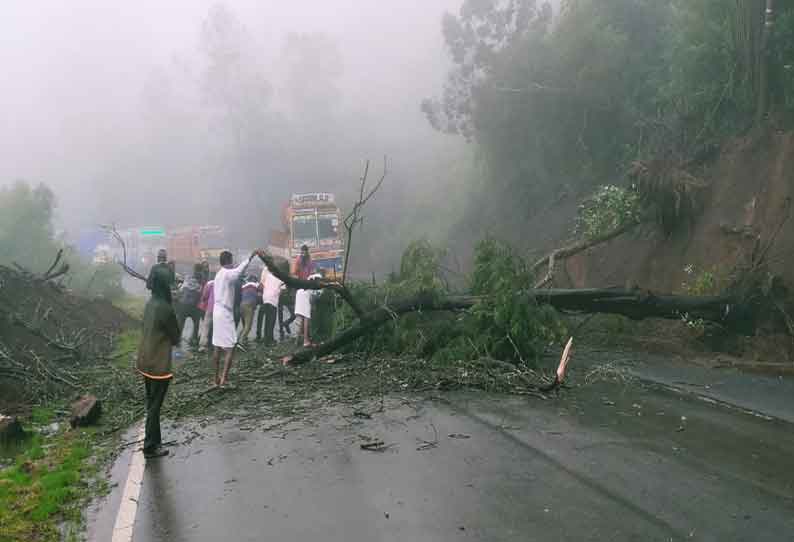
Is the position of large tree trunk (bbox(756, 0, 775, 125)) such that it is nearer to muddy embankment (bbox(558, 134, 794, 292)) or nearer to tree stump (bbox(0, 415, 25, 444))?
muddy embankment (bbox(558, 134, 794, 292))

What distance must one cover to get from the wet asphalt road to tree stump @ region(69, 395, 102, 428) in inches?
50.6

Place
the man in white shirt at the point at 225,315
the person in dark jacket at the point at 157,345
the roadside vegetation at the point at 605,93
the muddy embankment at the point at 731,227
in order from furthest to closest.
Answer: the roadside vegetation at the point at 605,93, the muddy embankment at the point at 731,227, the man in white shirt at the point at 225,315, the person in dark jacket at the point at 157,345

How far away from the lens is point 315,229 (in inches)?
1075

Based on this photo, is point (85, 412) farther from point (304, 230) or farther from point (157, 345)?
point (304, 230)

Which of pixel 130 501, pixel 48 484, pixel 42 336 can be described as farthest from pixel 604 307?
pixel 42 336

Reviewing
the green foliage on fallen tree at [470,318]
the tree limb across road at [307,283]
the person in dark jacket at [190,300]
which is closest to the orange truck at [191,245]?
the person in dark jacket at [190,300]

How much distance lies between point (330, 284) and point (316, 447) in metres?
3.32

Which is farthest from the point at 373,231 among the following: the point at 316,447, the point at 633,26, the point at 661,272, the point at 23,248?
the point at 316,447

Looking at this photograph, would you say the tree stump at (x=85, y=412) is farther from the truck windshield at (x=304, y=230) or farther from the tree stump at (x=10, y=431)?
the truck windshield at (x=304, y=230)

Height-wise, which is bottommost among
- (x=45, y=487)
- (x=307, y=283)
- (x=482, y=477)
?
(x=45, y=487)

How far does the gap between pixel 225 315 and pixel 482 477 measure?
5148mm

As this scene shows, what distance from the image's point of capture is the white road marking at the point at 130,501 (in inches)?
190

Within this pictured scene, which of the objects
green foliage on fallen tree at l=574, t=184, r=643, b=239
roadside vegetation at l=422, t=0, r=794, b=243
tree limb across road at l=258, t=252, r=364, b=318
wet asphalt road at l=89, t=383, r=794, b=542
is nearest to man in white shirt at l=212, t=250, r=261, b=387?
tree limb across road at l=258, t=252, r=364, b=318

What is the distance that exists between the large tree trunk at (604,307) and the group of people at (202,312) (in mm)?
1109
